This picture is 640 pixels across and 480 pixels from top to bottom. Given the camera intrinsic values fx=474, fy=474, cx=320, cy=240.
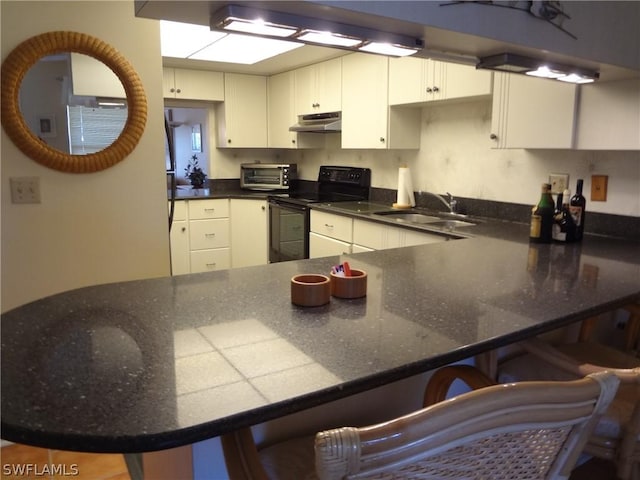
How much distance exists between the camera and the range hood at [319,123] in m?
4.03

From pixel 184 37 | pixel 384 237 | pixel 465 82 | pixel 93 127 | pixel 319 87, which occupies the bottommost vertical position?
pixel 384 237

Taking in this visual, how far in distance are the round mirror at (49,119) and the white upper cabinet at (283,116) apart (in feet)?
7.95

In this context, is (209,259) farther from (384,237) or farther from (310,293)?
(310,293)

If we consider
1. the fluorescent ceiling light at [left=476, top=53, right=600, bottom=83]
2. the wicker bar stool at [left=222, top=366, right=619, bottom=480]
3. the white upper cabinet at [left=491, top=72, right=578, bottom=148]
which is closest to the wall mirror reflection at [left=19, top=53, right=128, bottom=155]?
the fluorescent ceiling light at [left=476, top=53, right=600, bottom=83]

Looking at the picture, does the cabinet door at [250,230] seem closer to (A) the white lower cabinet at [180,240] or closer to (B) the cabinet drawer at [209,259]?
(B) the cabinet drawer at [209,259]

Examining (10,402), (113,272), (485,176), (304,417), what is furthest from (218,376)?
(485,176)

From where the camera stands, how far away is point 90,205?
231 centimetres

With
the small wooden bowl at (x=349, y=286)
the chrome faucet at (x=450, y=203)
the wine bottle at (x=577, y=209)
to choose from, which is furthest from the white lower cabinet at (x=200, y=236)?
the small wooden bowl at (x=349, y=286)

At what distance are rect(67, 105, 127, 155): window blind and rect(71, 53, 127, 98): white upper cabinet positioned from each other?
76 millimetres

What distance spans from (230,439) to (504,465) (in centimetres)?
50

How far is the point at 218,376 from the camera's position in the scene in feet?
2.72

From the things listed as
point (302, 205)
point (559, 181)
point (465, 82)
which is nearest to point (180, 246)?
point (302, 205)

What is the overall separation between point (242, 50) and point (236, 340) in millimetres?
3251

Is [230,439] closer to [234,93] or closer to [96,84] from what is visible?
[96,84]
